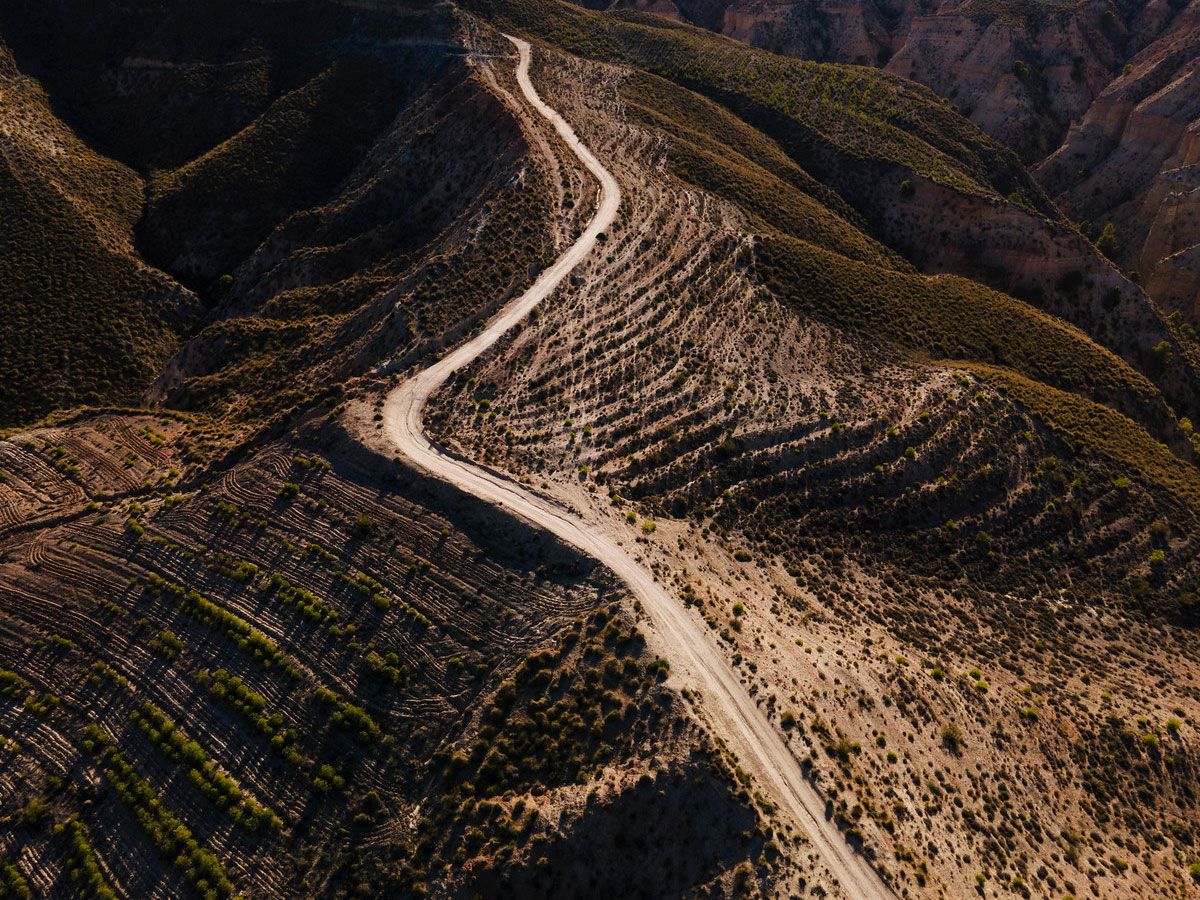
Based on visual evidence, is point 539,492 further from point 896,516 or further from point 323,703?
point 896,516

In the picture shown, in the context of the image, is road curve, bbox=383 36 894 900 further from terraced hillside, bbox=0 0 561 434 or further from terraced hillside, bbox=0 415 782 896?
terraced hillside, bbox=0 0 561 434

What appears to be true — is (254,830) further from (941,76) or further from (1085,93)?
(1085,93)

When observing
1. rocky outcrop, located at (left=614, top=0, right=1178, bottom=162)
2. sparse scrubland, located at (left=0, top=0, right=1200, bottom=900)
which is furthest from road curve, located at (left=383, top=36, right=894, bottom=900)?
rocky outcrop, located at (left=614, top=0, right=1178, bottom=162)

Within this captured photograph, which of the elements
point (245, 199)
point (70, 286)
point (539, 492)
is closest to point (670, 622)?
point (539, 492)

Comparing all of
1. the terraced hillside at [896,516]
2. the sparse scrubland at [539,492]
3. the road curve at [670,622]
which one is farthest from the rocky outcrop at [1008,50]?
the road curve at [670,622]

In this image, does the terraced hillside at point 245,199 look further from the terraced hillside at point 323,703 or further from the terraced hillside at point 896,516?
the terraced hillside at point 323,703
